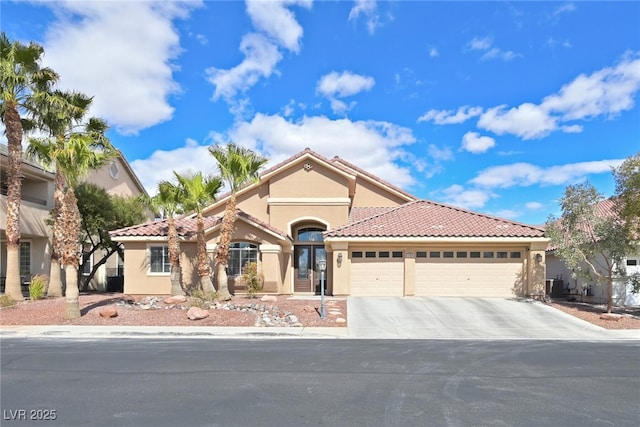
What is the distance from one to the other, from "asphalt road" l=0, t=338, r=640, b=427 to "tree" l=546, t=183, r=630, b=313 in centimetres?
646

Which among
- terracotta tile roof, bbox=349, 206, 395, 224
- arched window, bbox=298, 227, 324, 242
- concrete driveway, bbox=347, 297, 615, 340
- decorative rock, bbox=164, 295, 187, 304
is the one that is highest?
terracotta tile roof, bbox=349, 206, 395, 224

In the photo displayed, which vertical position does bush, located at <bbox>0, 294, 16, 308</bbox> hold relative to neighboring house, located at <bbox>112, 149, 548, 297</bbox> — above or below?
below

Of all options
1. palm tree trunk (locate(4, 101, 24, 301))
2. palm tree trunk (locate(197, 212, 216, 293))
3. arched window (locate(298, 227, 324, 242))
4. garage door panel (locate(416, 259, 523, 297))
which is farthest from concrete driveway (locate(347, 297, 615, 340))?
palm tree trunk (locate(4, 101, 24, 301))

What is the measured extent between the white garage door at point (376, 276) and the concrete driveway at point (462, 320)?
1237mm

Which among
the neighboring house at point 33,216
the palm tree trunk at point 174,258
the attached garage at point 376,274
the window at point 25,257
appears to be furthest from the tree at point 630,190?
the window at point 25,257

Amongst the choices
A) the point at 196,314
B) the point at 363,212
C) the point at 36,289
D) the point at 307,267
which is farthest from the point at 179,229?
the point at 363,212

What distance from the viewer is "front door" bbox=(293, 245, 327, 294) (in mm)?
23516

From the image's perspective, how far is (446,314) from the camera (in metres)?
16.8

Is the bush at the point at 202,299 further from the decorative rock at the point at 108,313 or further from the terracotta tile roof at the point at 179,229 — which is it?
the terracotta tile roof at the point at 179,229

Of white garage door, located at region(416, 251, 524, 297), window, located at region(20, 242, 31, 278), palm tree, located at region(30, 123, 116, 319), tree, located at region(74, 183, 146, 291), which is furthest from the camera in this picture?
window, located at region(20, 242, 31, 278)

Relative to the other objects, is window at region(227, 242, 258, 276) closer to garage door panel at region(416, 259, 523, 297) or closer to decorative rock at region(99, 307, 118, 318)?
decorative rock at region(99, 307, 118, 318)

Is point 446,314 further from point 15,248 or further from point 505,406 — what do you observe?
point 15,248

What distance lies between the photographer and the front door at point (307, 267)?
2352cm

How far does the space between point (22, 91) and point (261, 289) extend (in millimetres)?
12207
